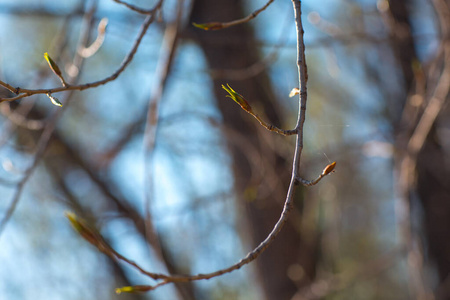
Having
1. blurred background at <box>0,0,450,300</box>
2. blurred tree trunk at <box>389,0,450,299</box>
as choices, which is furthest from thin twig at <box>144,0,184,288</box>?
blurred tree trunk at <box>389,0,450,299</box>

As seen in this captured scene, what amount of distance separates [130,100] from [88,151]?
561 millimetres

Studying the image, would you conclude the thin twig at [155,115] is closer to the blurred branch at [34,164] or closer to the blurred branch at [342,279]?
the blurred branch at [34,164]

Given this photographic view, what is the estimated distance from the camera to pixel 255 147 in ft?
7.79

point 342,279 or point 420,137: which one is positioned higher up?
point 420,137

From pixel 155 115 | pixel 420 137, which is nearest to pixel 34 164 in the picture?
pixel 155 115

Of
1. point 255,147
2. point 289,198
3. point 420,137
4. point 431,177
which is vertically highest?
point 255,147

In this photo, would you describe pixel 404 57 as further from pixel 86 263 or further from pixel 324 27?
pixel 86 263

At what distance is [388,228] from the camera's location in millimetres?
4062

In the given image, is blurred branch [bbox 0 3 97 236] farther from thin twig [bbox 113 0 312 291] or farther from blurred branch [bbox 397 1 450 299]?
blurred branch [bbox 397 1 450 299]

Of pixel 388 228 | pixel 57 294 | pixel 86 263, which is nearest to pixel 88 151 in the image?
pixel 86 263

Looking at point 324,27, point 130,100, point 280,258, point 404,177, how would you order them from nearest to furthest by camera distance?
1. point 404,177
2. point 324,27
3. point 280,258
4. point 130,100

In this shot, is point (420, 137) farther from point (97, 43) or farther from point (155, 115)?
point (97, 43)

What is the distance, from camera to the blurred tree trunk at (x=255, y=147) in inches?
92.0

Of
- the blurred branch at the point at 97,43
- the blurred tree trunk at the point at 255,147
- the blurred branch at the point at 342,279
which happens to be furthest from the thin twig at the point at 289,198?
the blurred tree trunk at the point at 255,147
